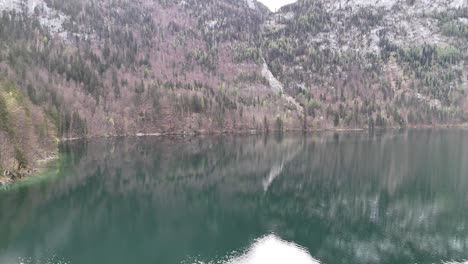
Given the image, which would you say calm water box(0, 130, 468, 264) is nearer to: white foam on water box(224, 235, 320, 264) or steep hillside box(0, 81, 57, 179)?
white foam on water box(224, 235, 320, 264)

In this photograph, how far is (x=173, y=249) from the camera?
41.4m

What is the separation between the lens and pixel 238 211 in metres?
57.1

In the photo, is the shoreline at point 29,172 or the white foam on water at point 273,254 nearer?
the white foam on water at point 273,254

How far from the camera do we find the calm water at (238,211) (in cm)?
4116

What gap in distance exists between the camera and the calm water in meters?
41.2

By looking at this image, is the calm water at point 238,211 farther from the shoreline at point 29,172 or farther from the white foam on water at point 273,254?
the shoreline at point 29,172

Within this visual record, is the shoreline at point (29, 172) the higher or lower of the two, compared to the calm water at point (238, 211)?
higher

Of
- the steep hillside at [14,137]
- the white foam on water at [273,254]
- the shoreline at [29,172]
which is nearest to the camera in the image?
the white foam on water at [273,254]

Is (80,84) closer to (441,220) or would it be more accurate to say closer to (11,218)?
(11,218)

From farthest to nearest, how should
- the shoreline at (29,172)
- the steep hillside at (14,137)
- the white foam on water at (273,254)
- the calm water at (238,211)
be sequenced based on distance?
the steep hillside at (14,137), the shoreline at (29,172), the calm water at (238,211), the white foam on water at (273,254)

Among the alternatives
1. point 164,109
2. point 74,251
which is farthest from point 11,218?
point 164,109

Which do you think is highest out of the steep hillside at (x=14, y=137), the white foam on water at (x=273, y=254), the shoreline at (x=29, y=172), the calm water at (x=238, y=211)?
the steep hillside at (x=14, y=137)

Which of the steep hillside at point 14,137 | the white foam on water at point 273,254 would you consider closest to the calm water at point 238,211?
the white foam on water at point 273,254

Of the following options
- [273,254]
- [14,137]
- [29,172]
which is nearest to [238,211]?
[273,254]
